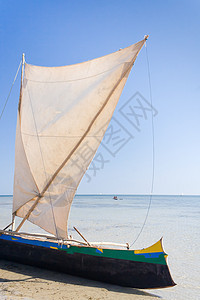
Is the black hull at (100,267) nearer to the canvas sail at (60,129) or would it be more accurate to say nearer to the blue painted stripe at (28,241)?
the blue painted stripe at (28,241)

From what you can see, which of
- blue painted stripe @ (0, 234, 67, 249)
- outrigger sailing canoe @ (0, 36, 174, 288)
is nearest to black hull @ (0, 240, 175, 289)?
outrigger sailing canoe @ (0, 36, 174, 288)

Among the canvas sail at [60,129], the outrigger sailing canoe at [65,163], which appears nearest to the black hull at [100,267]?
the outrigger sailing canoe at [65,163]

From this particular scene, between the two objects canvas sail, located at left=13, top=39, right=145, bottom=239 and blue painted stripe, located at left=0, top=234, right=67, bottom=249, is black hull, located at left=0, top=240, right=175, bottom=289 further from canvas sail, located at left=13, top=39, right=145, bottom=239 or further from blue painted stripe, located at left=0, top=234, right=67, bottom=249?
canvas sail, located at left=13, top=39, right=145, bottom=239

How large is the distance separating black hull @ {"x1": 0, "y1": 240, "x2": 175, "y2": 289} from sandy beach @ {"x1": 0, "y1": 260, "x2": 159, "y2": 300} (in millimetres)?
201

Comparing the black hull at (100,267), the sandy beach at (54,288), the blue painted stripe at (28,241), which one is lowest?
the sandy beach at (54,288)

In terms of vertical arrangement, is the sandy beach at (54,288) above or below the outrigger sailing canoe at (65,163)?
below

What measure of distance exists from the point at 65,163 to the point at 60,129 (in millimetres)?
1263

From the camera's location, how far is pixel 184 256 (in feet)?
36.0

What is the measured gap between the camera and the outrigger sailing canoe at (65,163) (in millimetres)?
6871

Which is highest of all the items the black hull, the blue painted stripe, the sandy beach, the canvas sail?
the canvas sail

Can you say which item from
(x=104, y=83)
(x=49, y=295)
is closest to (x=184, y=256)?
(x=49, y=295)

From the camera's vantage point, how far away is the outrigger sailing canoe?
22.5ft

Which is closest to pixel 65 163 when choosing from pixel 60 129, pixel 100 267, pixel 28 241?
pixel 60 129

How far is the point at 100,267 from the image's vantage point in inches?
275
